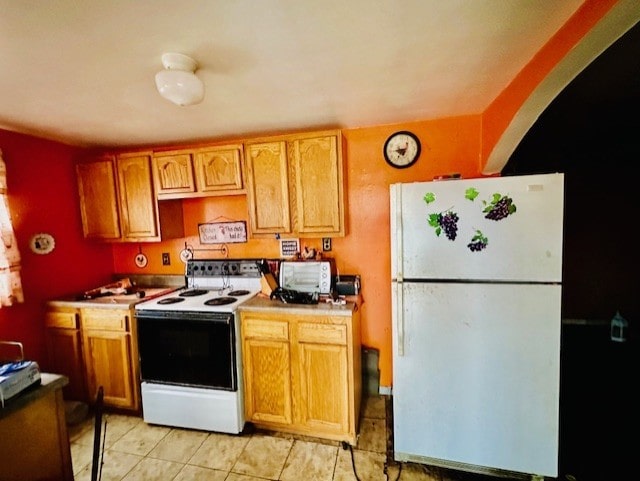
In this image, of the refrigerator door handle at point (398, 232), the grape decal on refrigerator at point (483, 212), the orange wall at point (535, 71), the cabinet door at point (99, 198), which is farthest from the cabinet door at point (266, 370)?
the orange wall at point (535, 71)

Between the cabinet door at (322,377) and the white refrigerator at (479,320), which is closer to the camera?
the white refrigerator at (479,320)

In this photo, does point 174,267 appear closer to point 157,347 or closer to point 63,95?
point 157,347

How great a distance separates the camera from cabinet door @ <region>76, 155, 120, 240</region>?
106 inches

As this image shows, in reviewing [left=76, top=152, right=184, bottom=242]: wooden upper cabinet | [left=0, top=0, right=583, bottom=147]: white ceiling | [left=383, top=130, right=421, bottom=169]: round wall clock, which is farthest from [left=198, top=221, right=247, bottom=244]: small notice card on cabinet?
[left=383, top=130, right=421, bottom=169]: round wall clock

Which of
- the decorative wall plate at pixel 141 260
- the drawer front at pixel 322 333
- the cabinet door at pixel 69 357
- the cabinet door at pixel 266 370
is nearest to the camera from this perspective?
the drawer front at pixel 322 333

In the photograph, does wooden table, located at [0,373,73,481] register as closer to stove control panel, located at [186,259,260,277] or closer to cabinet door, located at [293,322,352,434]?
cabinet door, located at [293,322,352,434]

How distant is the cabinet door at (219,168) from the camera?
95.9 inches

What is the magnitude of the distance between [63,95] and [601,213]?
4.85 m

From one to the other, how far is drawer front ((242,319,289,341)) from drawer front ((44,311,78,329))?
4.91 ft

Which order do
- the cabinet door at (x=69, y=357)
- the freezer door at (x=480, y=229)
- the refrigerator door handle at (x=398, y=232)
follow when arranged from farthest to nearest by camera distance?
the cabinet door at (x=69, y=357) < the refrigerator door handle at (x=398, y=232) < the freezer door at (x=480, y=229)

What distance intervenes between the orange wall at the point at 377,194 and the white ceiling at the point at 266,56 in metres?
0.21

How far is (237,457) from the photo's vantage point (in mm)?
1987

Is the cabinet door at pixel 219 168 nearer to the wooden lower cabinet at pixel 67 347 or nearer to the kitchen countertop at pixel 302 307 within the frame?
the kitchen countertop at pixel 302 307

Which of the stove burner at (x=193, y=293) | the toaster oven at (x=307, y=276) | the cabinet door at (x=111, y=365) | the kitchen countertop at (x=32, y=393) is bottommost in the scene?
the cabinet door at (x=111, y=365)
